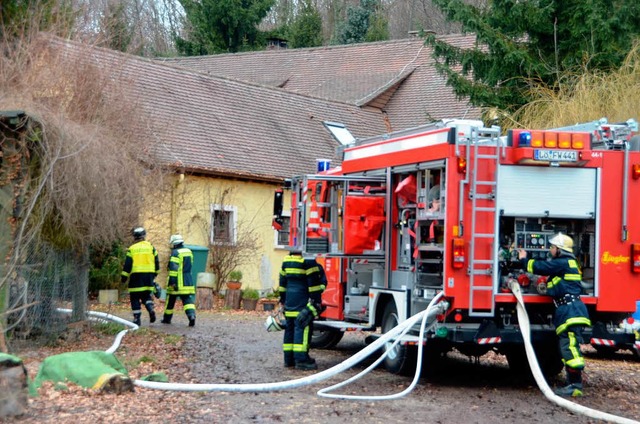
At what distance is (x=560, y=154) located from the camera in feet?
35.9

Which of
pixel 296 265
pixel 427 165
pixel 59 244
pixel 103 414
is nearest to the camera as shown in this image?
pixel 103 414

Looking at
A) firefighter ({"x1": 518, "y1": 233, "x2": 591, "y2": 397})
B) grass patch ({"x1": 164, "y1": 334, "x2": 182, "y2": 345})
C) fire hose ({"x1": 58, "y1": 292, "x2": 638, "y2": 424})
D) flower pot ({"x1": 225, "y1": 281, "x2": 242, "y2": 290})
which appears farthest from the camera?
flower pot ({"x1": 225, "y1": 281, "x2": 242, "y2": 290})

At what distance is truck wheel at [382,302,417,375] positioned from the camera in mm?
11859

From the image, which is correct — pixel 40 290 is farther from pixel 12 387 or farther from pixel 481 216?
pixel 481 216

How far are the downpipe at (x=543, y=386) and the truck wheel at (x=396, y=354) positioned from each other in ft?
5.15

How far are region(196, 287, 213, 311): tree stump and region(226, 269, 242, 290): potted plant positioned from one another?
3.84 ft

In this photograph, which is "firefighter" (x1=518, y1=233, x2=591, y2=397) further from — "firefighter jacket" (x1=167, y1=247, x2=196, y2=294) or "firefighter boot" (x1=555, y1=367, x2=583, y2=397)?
"firefighter jacket" (x1=167, y1=247, x2=196, y2=294)

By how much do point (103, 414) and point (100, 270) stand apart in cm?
1387

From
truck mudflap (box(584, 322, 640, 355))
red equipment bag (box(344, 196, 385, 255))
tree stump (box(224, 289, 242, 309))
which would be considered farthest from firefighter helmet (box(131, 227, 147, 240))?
truck mudflap (box(584, 322, 640, 355))

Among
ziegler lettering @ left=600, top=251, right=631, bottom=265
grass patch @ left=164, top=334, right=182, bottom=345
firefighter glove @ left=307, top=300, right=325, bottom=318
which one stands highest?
ziegler lettering @ left=600, top=251, right=631, bottom=265

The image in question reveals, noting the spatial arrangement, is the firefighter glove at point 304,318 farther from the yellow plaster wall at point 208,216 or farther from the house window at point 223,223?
the house window at point 223,223

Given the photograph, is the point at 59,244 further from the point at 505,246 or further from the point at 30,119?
the point at 505,246

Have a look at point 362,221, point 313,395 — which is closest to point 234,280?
point 362,221

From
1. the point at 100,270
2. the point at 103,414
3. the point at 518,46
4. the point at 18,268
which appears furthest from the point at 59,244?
the point at 518,46
